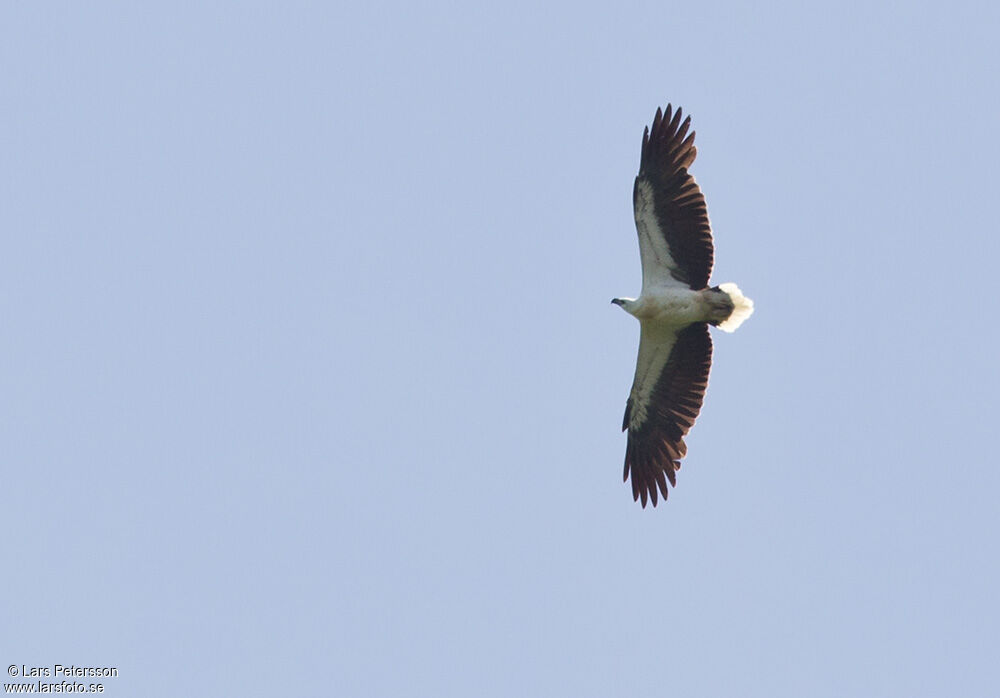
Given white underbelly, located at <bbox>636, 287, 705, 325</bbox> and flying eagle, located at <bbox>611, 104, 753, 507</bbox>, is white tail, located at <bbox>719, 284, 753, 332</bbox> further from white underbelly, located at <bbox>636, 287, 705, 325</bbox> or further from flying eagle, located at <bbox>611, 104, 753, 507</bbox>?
white underbelly, located at <bbox>636, 287, 705, 325</bbox>

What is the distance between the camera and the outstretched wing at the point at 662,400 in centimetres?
2092

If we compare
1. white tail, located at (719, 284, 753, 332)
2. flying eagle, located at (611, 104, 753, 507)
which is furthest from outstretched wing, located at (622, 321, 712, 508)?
white tail, located at (719, 284, 753, 332)

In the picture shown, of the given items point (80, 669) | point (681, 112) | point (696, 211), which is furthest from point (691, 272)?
point (80, 669)

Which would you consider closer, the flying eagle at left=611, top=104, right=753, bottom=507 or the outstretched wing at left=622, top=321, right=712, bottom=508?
the flying eagle at left=611, top=104, right=753, bottom=507

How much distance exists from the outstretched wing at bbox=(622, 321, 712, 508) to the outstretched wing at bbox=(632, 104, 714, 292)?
88cm

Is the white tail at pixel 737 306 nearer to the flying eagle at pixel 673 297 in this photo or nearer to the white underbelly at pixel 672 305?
the flying eagle at pixel 673 297

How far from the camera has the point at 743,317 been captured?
66.8 ft

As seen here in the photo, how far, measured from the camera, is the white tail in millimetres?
20250

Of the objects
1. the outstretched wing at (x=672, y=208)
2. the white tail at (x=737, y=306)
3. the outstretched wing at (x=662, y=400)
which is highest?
the outstretched wing at (x=672, y=208)

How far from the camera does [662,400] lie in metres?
21.4

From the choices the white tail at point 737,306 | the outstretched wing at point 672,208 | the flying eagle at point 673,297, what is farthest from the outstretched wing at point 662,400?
the outstretched wing at point 672,208

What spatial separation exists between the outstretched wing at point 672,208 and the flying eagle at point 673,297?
13 millimetres

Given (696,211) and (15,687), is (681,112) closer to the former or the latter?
(696,211)

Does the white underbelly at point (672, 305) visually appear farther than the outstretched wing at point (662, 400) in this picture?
No
